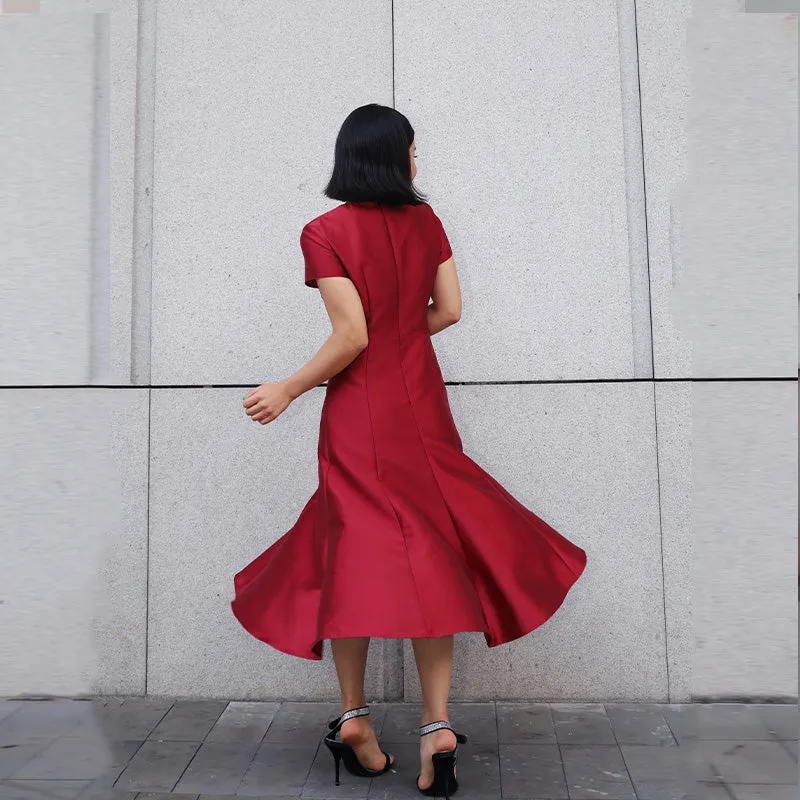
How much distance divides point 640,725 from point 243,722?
1577 mm

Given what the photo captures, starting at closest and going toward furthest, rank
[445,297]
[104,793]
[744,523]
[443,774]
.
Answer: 1. [443,774]
2. [104,793]
3. [445,297]
4. [744,523]

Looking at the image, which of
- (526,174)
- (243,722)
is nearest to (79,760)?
(243,722)

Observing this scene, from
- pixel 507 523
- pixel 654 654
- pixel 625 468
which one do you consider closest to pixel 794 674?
pixel 654 654

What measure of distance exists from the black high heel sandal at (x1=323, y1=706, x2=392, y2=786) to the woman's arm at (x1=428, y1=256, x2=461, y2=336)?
133cm

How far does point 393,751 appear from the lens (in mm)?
2949

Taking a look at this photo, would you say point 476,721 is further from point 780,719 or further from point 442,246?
point 442,246

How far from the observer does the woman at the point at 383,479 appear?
2555mm

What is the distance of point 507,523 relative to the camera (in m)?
2.66

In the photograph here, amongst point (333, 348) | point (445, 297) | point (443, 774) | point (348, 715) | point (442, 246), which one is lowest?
point (443, 774)

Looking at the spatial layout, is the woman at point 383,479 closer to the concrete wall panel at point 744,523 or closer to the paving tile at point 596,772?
the paving tile at point 596,772

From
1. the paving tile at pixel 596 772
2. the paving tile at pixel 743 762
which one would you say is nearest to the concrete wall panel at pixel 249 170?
the paving tile at pixel 596 772

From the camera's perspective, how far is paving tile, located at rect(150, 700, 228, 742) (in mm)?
3150

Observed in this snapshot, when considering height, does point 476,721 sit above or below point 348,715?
below

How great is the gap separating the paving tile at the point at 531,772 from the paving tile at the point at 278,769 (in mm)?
680
